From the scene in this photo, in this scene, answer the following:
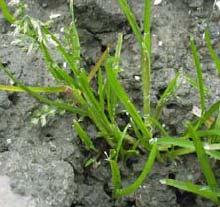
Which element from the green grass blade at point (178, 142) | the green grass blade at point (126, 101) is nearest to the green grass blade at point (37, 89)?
the green grass blade at point (126, 101)

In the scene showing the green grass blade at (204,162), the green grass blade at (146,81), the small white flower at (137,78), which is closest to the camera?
the green grass blade at (204,162)

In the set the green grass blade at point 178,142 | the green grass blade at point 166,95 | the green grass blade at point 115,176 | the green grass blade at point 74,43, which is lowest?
the green grass blade at point 115,176

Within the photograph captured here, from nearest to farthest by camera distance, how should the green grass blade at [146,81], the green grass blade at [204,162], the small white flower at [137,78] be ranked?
the green grass blade at [204,162], the green grass blade at [146,81], the small white flower at [137,78]

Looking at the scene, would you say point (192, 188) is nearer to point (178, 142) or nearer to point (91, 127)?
point (178, 142)

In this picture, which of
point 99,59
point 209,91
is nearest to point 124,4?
point 99,59

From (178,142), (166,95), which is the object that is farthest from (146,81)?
(178,142)

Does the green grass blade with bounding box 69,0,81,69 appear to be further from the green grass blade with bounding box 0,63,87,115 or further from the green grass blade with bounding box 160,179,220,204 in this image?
the green grass blade with bounding box 160,179,220,204

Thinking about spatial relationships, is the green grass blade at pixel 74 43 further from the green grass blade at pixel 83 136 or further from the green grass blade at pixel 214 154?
the green grass blade at pixel 214 154

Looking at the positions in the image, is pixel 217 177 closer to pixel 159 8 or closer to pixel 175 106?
pixel 175 106
